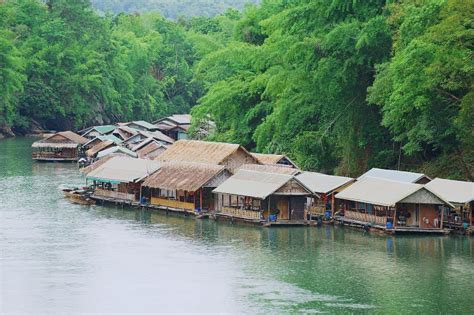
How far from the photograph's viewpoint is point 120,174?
5841 cm

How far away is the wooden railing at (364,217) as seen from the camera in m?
49.9

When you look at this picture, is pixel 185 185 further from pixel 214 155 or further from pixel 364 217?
pixel 364 217

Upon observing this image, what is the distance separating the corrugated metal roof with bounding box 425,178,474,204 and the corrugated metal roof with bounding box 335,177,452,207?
2.65ft

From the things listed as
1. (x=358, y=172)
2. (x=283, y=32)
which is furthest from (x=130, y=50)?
(x=358, y=172)

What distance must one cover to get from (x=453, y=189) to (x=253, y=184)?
873cm

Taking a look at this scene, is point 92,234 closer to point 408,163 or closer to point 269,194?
point 269,194

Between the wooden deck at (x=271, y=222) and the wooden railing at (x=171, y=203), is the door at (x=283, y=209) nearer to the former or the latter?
the wooden deck at (x=271, y=222)

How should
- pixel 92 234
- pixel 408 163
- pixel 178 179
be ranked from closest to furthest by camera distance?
pixel 92 234
pixel 178 179
pixel 408 163

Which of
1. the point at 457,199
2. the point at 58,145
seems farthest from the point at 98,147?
the point at 457,199

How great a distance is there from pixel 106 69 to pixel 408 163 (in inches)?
2467

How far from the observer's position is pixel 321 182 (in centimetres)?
5366

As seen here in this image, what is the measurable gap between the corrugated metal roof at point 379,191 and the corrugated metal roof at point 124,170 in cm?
1095

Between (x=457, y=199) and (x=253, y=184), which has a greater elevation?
(x=253, y=184)

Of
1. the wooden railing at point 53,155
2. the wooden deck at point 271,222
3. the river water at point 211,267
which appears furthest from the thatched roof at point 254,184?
the wooden railing at point 53,155
